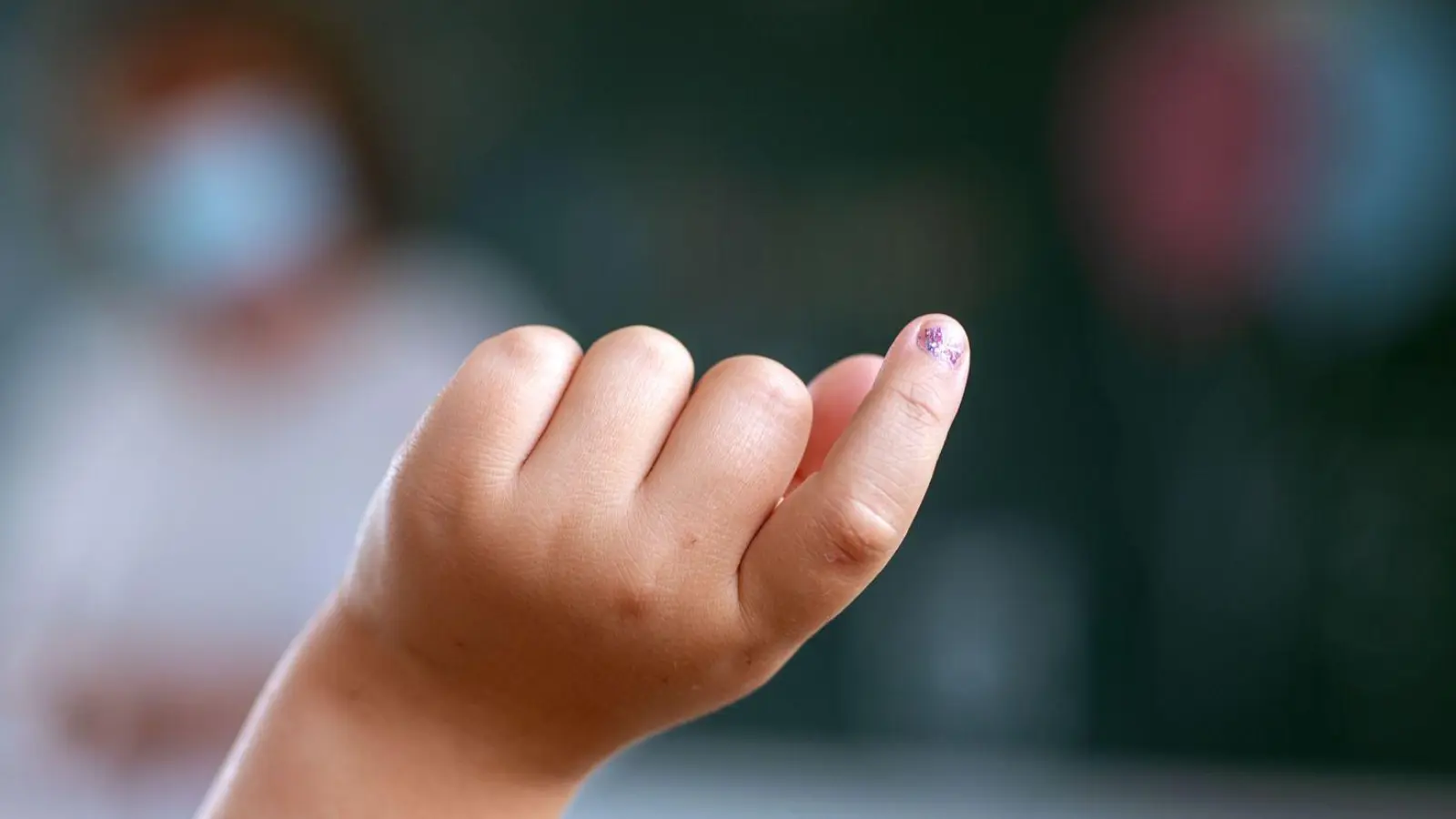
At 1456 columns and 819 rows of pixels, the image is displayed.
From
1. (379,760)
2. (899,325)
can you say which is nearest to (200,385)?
(899,325)

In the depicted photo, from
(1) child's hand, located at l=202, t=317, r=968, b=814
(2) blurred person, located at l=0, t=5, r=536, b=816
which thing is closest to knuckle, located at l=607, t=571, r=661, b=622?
(1) child's hand, located at l=202, t=317, r=968, b=814

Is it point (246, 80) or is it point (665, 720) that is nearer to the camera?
point (665, 720)

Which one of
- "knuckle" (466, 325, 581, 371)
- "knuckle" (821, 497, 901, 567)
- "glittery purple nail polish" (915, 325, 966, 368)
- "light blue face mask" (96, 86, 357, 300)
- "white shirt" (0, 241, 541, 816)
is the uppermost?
"light blue face mask" (96, 86, 357, 300)

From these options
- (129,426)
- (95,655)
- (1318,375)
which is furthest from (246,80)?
(1318,375)

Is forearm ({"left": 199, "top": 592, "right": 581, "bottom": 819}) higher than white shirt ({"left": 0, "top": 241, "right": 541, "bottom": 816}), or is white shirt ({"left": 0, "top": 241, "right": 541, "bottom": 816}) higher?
white shirt ({"left": 0, "top": 241, "right": 541, "bottom": 816})

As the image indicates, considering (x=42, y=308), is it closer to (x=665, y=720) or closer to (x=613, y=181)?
(x=613, y=181)

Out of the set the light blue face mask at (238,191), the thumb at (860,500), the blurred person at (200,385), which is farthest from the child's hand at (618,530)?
the light blue face mask at (238,191)

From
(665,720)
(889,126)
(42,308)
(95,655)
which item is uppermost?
(889,126)

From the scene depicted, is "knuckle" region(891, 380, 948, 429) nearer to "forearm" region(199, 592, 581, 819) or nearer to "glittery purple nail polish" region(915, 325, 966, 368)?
"glittery purple nail polish" region(915, 325, 966, 368)
